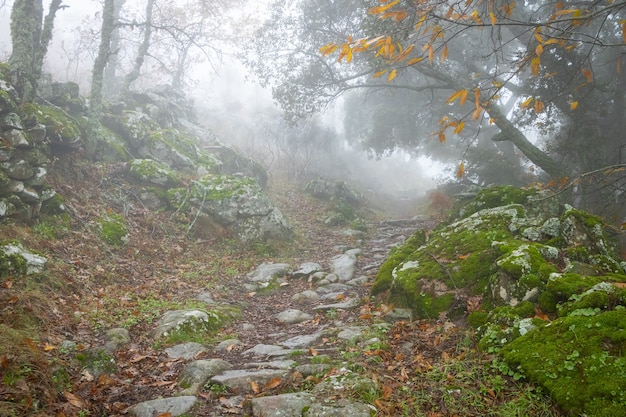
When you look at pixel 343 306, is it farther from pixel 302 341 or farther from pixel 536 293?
pixel 536 293

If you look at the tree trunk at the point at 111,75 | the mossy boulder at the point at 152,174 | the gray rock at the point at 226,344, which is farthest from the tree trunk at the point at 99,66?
the gray rock at the point at 226,344

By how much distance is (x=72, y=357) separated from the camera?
13.8 feet

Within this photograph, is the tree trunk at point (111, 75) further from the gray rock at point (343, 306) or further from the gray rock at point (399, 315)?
the gray rock at point (399, 315)

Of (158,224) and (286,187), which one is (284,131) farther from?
(158,224)

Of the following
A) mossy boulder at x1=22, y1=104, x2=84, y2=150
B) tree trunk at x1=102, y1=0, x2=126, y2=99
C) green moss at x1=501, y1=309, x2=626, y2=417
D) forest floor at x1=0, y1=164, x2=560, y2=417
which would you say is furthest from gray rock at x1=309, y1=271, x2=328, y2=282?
tree trunk at x1=102, y1=0, x2=126, y2=99

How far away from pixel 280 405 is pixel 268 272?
5.47 m

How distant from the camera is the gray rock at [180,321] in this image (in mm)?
5343

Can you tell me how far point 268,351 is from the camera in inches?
195

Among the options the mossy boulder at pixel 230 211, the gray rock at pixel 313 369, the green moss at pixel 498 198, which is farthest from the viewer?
the mossy boulder at pixel 230 211

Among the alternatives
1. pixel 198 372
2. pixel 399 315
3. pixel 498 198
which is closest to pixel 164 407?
pixel 198 372

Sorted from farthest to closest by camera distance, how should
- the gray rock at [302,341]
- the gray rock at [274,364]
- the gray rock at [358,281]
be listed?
the gray rock at [358,281] < the gray rock at [302,341] < the gray rock at [274,364]

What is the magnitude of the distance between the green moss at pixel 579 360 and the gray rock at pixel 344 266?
4.97 metres

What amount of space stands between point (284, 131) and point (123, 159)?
1247 centimetres

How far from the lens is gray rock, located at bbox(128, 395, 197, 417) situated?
136 inches
